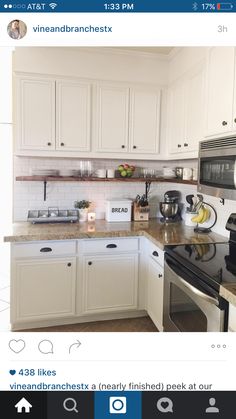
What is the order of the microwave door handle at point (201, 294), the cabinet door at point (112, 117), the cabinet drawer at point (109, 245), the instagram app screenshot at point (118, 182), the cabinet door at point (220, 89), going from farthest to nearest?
the cabinet door at point (112, 117) < the cabinet drawer at point (109, 245) < the cabinet door at point (220, 89) < the instagram app screenshot at point (118, 182) < the microwave door handle at point (201, 294)

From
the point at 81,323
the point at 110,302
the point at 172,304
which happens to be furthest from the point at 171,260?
the point at 81,323

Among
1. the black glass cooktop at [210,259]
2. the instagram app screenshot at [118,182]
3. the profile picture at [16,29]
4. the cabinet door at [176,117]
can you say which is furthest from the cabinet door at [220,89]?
the profile picture at [16,29]

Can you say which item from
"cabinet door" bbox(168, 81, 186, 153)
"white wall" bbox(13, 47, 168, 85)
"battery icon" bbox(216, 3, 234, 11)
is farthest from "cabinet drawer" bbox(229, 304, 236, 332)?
"white wall" bbox(13, 47, 168, 85)

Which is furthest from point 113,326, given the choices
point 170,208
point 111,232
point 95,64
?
point 95,64

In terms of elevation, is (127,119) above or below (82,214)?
above

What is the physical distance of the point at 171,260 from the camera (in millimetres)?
1896

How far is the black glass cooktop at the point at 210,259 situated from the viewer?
55.9 inches

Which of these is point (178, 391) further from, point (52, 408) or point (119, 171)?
point (119, 171)

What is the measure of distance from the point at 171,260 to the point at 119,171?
50.0 inches

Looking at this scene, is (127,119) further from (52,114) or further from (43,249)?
(43,249)

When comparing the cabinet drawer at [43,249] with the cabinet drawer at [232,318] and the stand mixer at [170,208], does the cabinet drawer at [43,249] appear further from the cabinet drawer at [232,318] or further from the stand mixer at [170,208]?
the cabinet drawer at [232,318]

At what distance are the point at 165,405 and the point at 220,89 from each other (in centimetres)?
Answer: 184

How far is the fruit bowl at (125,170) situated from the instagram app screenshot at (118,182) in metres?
0.01

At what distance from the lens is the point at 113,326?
2.52 m
